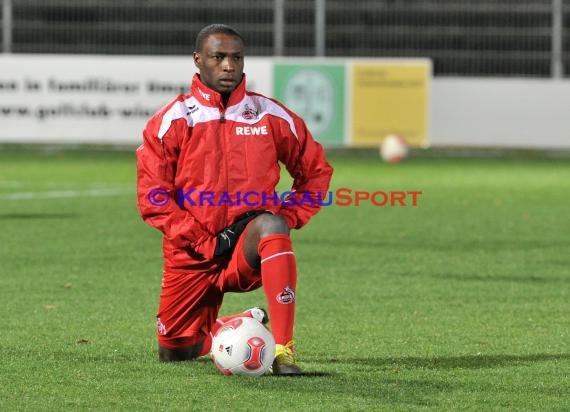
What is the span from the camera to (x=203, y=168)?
6.97m

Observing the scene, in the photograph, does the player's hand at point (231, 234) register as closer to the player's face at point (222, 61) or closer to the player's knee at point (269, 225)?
the player's knee at point (269, 225)

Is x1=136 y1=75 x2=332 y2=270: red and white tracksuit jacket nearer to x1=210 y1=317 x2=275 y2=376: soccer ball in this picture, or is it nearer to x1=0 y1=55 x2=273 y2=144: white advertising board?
x1=210 y1=317 x2=275 y2=376: soccer ball

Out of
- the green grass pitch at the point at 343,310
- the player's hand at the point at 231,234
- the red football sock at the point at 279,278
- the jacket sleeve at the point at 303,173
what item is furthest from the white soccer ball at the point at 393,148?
the red football sock at the point at 279,278

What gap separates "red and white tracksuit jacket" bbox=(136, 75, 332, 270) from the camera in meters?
6.92

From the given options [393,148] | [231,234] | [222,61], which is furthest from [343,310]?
[393,148]

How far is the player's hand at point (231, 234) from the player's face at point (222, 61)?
2.01 ft

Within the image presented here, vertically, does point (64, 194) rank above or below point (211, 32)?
below

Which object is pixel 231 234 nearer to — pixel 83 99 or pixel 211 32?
pixel 211 32

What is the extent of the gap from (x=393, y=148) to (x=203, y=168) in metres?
19.2

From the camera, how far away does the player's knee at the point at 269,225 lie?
6.72m

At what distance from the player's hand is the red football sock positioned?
258 mm

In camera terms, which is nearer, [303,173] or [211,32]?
[211,32]

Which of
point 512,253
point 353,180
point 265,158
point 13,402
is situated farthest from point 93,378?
point 353,180

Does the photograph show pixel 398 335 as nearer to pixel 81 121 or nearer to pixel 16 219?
pixel 16 219
